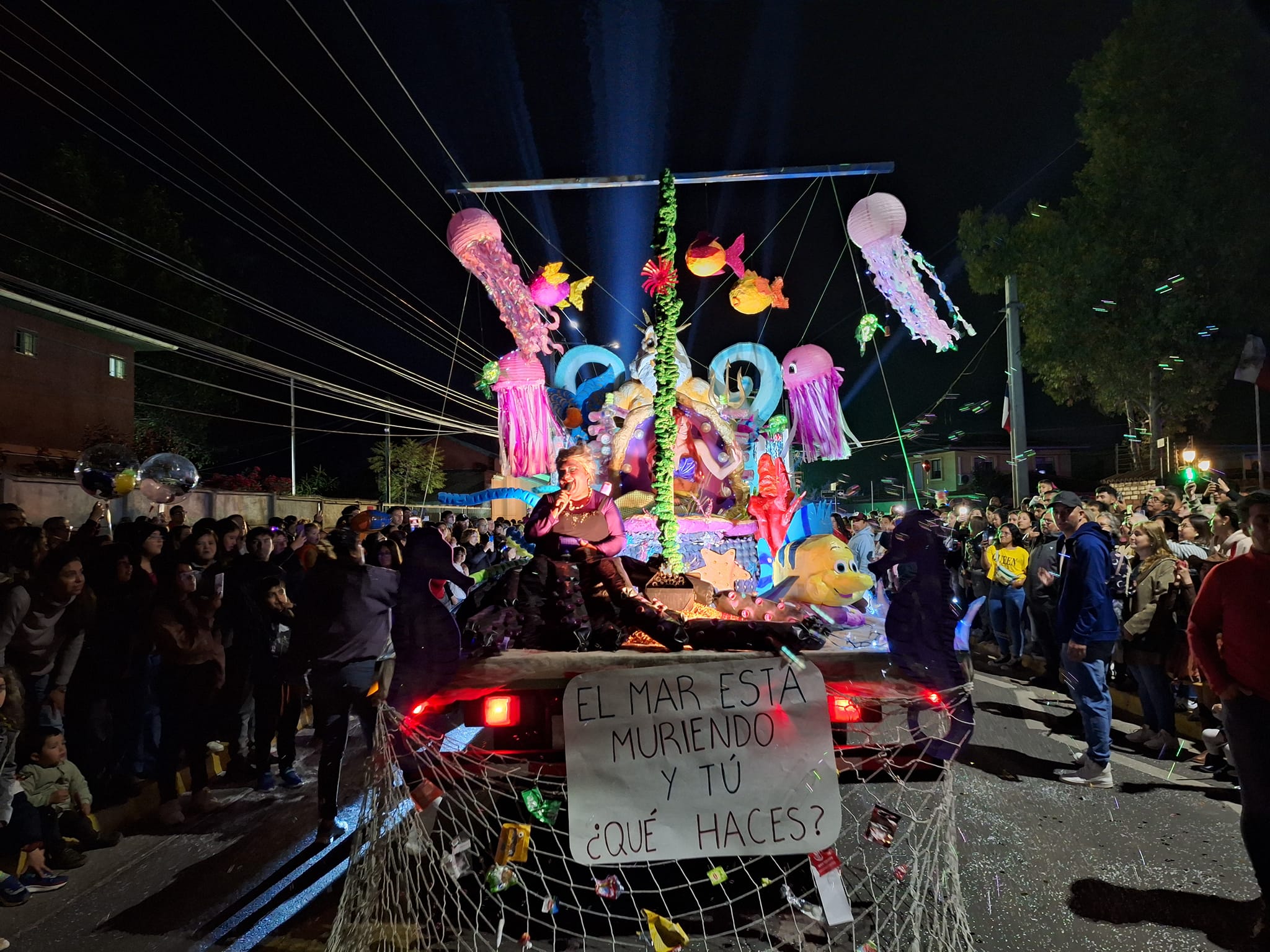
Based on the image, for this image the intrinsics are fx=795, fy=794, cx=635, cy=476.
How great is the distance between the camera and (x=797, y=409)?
12789 millimetres

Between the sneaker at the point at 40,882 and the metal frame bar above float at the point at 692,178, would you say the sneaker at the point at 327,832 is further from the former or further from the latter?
the metal frame bar above float at the point at 692,178

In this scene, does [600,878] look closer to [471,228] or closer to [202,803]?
[202,803]

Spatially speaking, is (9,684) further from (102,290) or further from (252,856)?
(102,290)

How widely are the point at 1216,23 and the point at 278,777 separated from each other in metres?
23.8

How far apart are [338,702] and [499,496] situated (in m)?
10.2

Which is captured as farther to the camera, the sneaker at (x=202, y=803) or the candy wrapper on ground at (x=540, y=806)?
the sneaker at (x=202, y=803)

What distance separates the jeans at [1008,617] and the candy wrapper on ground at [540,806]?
26.8 ft

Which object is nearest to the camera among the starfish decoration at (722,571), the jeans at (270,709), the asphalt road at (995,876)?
the asphalt road at (995,876)

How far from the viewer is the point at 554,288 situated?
1236cm

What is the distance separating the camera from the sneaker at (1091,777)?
212 inches

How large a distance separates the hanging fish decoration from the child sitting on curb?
898 centimetres

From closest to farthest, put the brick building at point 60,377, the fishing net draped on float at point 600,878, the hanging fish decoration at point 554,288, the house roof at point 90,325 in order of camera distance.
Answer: the fishing net draped on float at point 600,878 < the hanging fish decoration at point 554,288 < the house roof at point 90,325 < the brick building at point 60,377

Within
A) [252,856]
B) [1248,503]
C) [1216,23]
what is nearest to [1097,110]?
[1216,23]

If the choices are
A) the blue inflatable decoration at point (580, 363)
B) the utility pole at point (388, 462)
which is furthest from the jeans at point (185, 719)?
the utility pole at point (388, 462)
